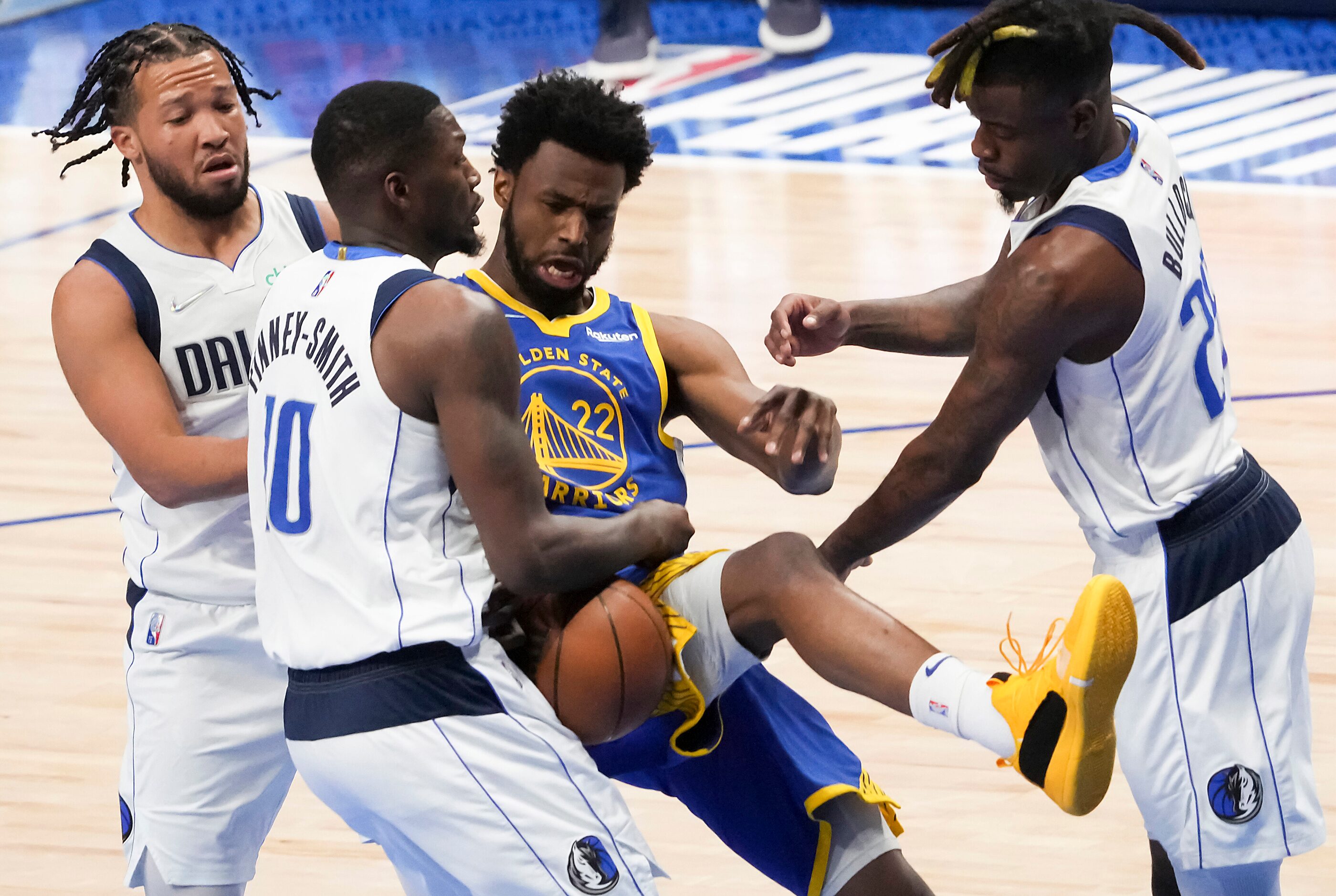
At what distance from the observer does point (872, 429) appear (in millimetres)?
7285

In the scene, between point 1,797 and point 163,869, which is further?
point 1,797

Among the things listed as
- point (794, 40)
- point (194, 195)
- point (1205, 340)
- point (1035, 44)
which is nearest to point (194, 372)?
point (194, 195)

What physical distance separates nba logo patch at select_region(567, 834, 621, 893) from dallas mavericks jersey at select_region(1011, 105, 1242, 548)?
112cm

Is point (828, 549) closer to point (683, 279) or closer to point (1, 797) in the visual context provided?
point (1, 797)

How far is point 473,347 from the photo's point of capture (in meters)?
2.85

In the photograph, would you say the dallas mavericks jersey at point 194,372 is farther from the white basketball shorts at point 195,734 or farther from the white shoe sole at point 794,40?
the white shoe sole at point 794,40

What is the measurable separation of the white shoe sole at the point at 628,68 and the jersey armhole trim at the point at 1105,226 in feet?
31.7

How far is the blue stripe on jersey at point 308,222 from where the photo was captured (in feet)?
12.5

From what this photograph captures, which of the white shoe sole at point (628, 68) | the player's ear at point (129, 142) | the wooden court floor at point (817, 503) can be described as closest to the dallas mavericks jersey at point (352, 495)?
the player's ear at point (129, 142)

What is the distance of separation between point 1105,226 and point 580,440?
1.03m

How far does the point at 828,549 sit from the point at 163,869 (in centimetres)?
142

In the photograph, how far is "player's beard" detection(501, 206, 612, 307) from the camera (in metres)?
3.52

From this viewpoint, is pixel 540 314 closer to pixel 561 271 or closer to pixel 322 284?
pixel 561 271

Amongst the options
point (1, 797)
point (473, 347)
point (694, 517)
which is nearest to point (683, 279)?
point (694, 517)
